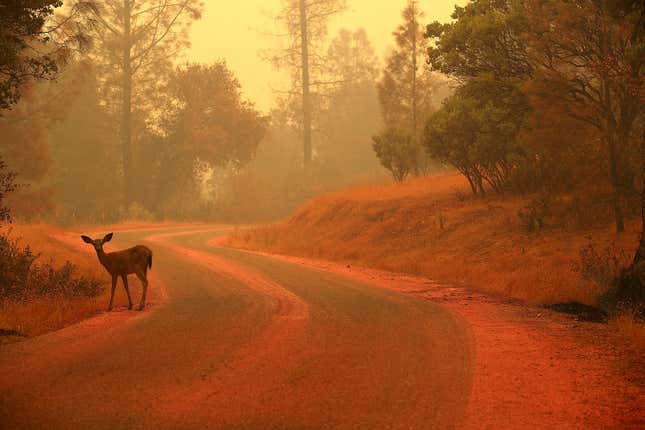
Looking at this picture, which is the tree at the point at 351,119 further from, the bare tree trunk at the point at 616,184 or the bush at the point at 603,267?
the bush at the point at 603,267

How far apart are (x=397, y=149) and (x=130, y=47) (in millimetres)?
27091

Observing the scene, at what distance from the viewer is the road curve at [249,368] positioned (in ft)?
18.8

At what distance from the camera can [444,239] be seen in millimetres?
20406

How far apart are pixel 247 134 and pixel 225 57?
6.84 meters

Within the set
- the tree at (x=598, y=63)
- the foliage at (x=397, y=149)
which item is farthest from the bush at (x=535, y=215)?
the foliage at (x=397, y=149)

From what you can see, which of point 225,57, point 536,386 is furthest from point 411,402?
point 225,57

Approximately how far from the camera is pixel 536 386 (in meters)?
6.65

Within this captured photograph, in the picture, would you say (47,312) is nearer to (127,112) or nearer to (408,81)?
(408,81)

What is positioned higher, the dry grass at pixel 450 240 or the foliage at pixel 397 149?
the foliage at pixel 397 149

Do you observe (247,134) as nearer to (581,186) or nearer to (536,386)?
(581,186)

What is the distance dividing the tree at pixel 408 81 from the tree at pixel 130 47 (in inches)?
720

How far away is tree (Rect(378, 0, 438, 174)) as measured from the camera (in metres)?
38.1

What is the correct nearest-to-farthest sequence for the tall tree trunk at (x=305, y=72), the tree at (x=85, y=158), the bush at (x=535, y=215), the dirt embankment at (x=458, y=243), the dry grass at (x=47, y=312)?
the dry grass at (x=47, y=312), the dirt embankment at (x=458, y=243), the bush at (x=535, y=215), the tree at (x=85, y=158), the tall tree trunk at (x=305, y=72)

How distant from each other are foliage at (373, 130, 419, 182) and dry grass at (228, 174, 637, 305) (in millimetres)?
3061
